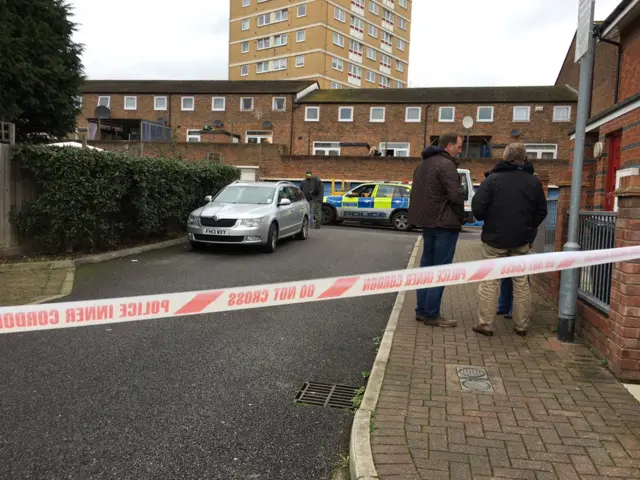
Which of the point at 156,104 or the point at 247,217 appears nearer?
the point at 247,217

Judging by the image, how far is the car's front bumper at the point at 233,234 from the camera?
405 inches

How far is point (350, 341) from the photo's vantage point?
525 centimetres

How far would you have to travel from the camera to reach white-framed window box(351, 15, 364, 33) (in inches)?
2579

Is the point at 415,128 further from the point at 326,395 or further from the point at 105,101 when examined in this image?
the point at 326,395

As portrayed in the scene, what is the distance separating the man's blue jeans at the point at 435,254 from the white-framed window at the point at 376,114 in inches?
1343

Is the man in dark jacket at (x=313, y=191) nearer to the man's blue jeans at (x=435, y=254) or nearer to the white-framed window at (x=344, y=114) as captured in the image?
the man's blue jeans at (x=435, y=254)

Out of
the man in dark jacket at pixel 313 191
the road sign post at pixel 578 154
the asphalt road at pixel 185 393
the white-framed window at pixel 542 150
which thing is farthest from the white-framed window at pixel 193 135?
the road sign post at pixel 578 154

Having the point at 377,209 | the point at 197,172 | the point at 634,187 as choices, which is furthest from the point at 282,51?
the point at 634,187

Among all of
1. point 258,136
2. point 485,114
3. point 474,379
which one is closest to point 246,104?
point 258,136

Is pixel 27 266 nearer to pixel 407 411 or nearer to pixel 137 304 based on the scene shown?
pixel 137 304

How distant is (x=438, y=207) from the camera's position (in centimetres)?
539

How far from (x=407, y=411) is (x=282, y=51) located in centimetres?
6587

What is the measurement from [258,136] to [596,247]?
37.9 meters

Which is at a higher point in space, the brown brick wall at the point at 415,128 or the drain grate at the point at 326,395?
the brown brick wall at the point at 415,128
